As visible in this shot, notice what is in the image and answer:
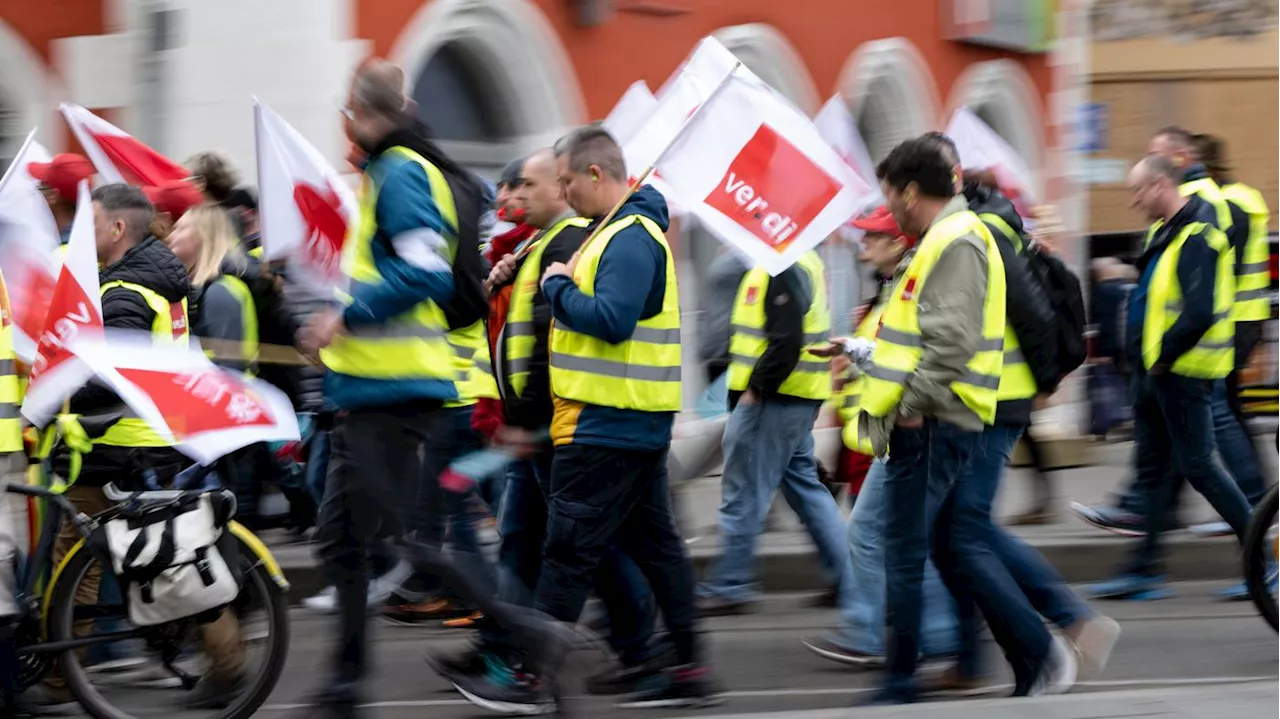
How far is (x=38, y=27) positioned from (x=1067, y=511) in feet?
21.7

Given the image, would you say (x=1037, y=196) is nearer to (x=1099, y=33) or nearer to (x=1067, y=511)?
(x=1099, y=33)

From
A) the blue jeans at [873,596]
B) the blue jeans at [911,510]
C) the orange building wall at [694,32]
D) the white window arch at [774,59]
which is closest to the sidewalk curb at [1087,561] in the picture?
the blue jeans at [873,596]

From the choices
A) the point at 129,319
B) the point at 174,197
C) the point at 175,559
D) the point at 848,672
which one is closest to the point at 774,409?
the point at 848,672

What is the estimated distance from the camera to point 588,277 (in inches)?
231

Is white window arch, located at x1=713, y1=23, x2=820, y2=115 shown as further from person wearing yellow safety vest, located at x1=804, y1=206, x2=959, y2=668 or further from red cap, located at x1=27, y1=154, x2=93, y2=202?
red cap, located at x1=27, y1=154, x2=93, y2=202

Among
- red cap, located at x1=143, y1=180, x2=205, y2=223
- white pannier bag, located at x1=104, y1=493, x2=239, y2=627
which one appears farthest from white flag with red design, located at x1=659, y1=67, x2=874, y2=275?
red cap, located at x1=143, y1=180, x2=205, y2=223

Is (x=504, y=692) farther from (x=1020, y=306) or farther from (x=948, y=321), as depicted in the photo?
(x=1020, y=306)

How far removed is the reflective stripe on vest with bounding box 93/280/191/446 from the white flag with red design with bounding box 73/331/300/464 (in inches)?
26.5

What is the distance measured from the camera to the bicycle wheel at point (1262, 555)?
678 centimetres

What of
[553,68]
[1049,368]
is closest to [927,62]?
[553,68]

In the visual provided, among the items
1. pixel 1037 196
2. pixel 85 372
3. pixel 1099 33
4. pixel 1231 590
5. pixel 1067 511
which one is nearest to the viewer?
pixel 85 372

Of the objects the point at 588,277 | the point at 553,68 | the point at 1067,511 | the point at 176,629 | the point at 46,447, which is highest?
the point at 553,68

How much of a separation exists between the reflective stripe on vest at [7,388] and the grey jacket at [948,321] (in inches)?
100

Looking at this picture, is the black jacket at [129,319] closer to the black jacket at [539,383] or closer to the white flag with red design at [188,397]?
the white flag with red design at [188,397]
